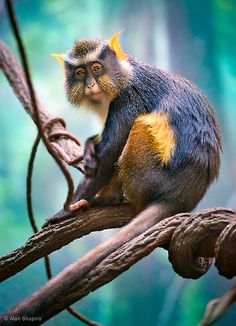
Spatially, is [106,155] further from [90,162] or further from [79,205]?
[79,205]

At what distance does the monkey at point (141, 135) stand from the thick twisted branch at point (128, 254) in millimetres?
231

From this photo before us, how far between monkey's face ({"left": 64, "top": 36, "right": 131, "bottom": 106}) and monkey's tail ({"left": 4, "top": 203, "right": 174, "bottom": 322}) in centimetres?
72

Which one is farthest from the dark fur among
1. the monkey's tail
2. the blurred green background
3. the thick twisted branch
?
the blurred green background

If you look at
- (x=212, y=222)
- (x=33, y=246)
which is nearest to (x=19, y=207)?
(x=33, y=246)

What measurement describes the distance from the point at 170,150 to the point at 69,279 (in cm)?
85

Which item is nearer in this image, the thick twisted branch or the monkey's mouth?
the thick twisted branch

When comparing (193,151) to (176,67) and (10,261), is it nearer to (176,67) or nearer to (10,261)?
(10,261)

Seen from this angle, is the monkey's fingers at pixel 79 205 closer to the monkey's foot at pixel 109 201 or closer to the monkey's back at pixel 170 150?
the monkey's foot at pixel 109 201

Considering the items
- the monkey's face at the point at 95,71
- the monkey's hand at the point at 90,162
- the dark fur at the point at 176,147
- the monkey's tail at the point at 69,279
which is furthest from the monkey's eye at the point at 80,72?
the monkey's tail at the point at 69,279

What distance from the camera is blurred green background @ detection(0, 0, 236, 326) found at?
3744mm

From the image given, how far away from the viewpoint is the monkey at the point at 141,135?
8.30 ft

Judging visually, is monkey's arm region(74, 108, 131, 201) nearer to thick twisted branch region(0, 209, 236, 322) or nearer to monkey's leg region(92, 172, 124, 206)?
monkey's leg region(92, 172, 124, 206)

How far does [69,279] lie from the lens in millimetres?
2051

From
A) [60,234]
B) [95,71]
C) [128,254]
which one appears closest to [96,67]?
[95,71]
